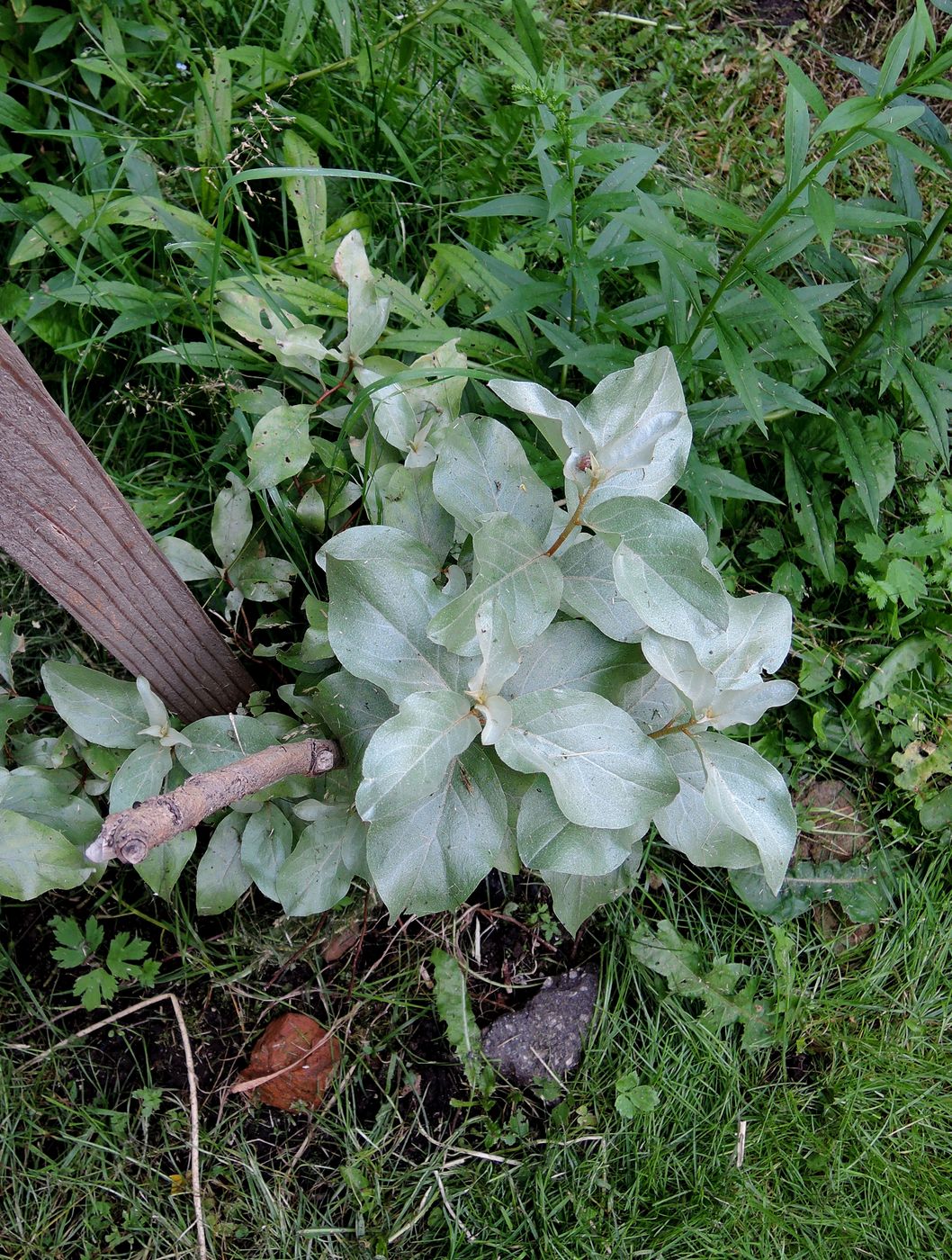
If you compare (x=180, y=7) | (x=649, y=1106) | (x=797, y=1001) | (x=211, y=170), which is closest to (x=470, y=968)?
(x=649, y=1106)

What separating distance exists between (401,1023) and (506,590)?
1195 millimetres

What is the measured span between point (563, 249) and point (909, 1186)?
7.01 ft

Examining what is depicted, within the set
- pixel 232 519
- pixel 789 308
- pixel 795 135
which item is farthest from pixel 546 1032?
pixel 795 135

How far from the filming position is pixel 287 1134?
1.89 meters

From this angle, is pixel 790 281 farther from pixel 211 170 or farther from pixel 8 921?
pixel 8 921

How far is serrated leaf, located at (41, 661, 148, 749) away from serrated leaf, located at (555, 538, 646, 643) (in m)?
0.70

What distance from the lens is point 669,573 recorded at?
1.16 metres

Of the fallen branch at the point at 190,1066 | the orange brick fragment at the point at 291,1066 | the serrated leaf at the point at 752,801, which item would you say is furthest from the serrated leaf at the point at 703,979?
the fallen branch at the point at 190,1066

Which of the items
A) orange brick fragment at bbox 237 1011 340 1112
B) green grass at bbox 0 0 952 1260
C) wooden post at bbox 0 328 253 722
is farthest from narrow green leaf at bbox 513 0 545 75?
orange brick fragment at bbox 237 1011 340 1112

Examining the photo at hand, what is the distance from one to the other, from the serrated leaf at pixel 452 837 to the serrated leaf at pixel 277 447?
577mm

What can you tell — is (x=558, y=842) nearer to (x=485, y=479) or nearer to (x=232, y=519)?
(x=485, y=479)

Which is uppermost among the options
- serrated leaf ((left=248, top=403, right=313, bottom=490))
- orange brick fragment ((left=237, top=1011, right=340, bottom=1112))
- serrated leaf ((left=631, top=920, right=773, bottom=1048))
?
serrated leaf ((left=248, top=403, right=313, bottom=490))

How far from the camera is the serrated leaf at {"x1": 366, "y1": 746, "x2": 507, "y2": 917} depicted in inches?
49.8

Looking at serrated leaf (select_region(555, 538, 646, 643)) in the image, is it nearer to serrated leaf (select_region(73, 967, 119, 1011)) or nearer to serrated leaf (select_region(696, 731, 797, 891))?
serrated leaf (select_region(696, 731, 797, 891))
